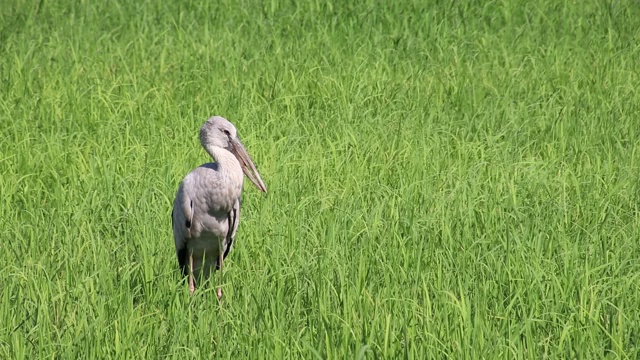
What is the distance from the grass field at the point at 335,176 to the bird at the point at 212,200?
0.14 meters

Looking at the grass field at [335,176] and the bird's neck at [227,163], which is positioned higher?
the bird's neck at [227,163]

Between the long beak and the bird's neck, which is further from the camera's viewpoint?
the long beak

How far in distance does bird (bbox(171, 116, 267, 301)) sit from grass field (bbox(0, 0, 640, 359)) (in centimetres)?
14

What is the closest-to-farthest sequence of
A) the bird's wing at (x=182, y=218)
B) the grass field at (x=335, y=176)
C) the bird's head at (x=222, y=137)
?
the grass field at (x=335, y=176)
the bird's wing at (x=182, y=218)
the bird's head at (x=222, y=137)

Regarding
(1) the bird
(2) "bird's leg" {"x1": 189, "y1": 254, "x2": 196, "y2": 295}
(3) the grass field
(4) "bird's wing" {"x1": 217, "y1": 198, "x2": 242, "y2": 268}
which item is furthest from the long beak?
(2) "bird's leg" {"x1": 189, "y1": 254, "x2": 196, "y2": 295}

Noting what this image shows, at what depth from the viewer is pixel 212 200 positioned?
4918 millimetres

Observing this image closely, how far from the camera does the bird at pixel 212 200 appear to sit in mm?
4910

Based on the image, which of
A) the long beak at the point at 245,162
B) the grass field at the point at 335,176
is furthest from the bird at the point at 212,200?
the grass field at the point at 335,176

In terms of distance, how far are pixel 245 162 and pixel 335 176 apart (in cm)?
106

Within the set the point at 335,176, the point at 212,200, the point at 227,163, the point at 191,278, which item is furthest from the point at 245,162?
the point at 335,176

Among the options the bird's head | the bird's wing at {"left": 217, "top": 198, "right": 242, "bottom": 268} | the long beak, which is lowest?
the bird's wing at {"left": 217, "top": 198, "right": 242, "bottom": 268}

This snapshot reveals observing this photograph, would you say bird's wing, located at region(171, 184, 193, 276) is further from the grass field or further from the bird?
the grass field

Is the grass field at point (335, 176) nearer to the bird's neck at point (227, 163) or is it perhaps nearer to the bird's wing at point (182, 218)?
the bird's wing at point (182, 218)

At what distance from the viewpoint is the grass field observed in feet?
13.2
